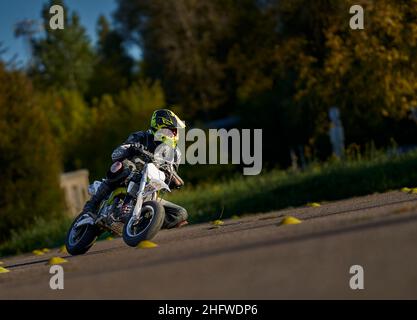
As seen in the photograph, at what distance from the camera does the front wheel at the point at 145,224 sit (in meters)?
11.1

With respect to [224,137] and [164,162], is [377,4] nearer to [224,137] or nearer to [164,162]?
[224,137]

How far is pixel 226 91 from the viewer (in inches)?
2378

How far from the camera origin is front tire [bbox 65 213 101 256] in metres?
12.5

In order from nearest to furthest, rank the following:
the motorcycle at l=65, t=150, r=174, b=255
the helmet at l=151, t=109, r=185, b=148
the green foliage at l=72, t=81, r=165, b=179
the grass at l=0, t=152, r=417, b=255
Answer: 1. the motorcycle at l=65, t=150, r=174, b=255
2. the helmet at l=151, t=109, r=185, b=148
3. the grass at l=0, t=152, r=417, b=255
4. the green foliage at l=72, t=81, r=165, b=179

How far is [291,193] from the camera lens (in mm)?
21047

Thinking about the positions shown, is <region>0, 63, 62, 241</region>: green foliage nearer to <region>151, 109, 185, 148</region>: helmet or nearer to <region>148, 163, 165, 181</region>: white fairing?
<region>151, 109, 185, 148</region>: helmet

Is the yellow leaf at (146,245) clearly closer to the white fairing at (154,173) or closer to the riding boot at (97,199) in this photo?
the white fairing at (154,173)

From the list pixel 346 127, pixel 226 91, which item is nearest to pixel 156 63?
pixel 226 91

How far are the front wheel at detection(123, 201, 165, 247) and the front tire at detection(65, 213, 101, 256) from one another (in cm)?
107

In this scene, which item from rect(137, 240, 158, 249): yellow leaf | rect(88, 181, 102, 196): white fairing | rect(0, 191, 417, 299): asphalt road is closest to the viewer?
rect(0, 191, 417, 299): asphalt road

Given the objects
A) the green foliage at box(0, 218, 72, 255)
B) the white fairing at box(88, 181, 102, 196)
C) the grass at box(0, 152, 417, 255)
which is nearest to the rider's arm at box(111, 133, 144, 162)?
the white fairing at box(88, 181, 102, 196)

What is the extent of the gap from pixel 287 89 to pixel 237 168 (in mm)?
4482

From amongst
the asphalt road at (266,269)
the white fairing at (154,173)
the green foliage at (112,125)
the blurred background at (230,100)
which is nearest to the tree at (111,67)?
the blurred background at (230,100)

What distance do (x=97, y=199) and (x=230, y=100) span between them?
50.4 metres
